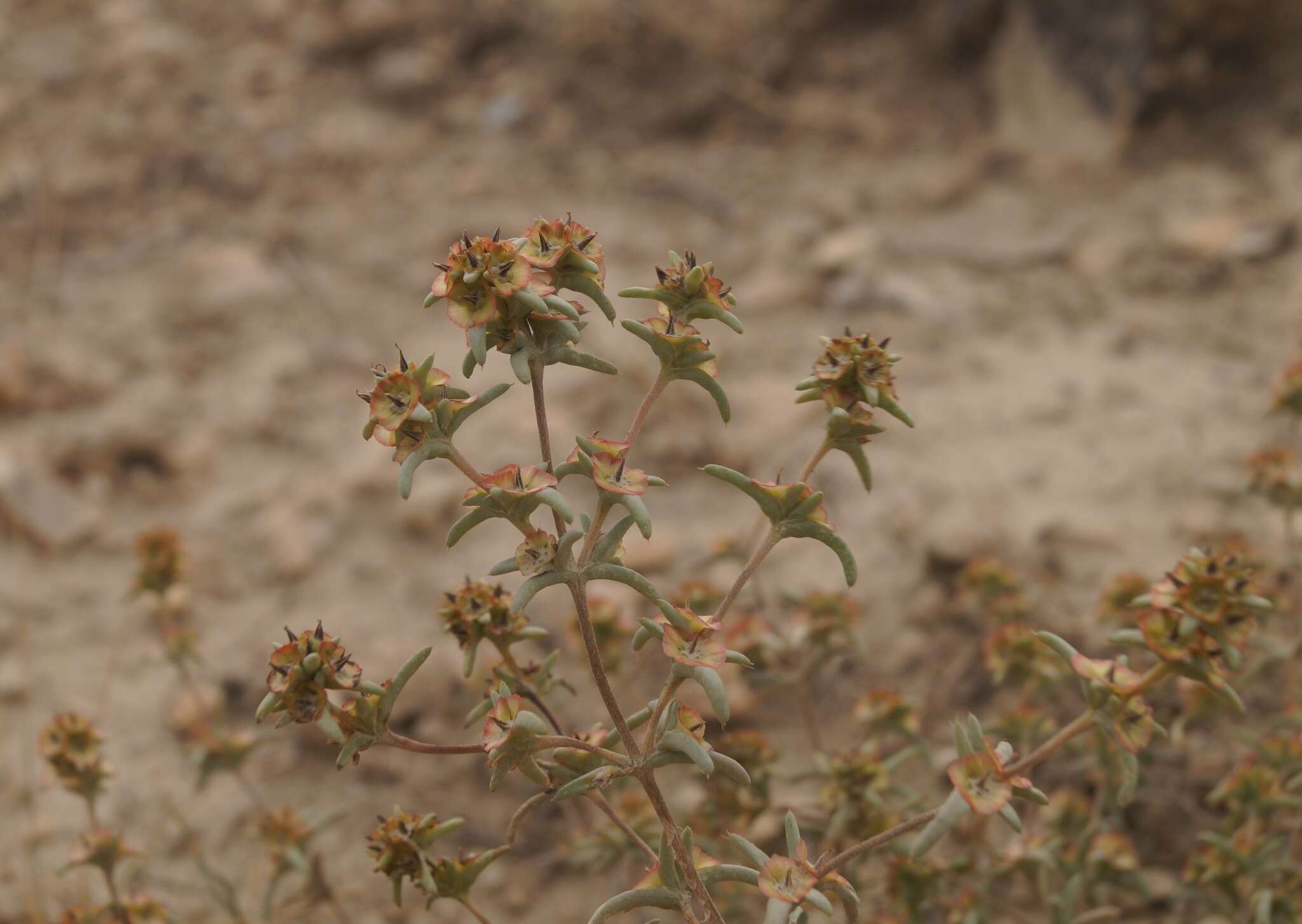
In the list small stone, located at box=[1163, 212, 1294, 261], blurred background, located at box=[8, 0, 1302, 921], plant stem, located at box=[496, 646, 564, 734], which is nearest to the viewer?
plant stem, located at box=[496, 646, 564, 734]

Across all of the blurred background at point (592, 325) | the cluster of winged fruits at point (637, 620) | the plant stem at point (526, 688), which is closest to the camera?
the cluster of winged fruits at point (637, 620)

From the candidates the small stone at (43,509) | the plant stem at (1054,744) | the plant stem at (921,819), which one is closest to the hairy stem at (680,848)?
the plant stem at (921,819)

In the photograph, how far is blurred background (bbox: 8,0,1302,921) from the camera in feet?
9.87

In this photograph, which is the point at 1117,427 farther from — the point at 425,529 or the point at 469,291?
the point at 469,291

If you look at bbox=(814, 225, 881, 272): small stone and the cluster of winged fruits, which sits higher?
bbox=(814, 225, 881, 272): small stone

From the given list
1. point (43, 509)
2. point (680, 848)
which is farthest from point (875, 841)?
point (43, 509)

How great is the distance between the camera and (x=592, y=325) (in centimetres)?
392

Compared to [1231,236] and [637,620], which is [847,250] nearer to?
[1231,236]

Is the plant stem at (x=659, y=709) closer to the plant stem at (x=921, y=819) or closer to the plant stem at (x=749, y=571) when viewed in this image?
the plant stem at (x=749, y=571)

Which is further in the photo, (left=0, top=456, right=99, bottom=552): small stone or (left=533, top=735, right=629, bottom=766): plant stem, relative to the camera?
(left=0, top=456, right=99, bottom=552): small stone

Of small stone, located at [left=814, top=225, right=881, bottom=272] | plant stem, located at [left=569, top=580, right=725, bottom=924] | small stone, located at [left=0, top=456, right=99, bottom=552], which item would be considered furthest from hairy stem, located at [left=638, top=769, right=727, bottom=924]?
small stone, located at [left=814, top=225, right=881, bottom=272]

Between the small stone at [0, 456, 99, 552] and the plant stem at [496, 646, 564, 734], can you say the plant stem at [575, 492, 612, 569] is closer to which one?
the plant stem at [496, 646, 564, 734]

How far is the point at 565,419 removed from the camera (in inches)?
143

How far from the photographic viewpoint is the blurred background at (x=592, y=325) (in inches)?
118
